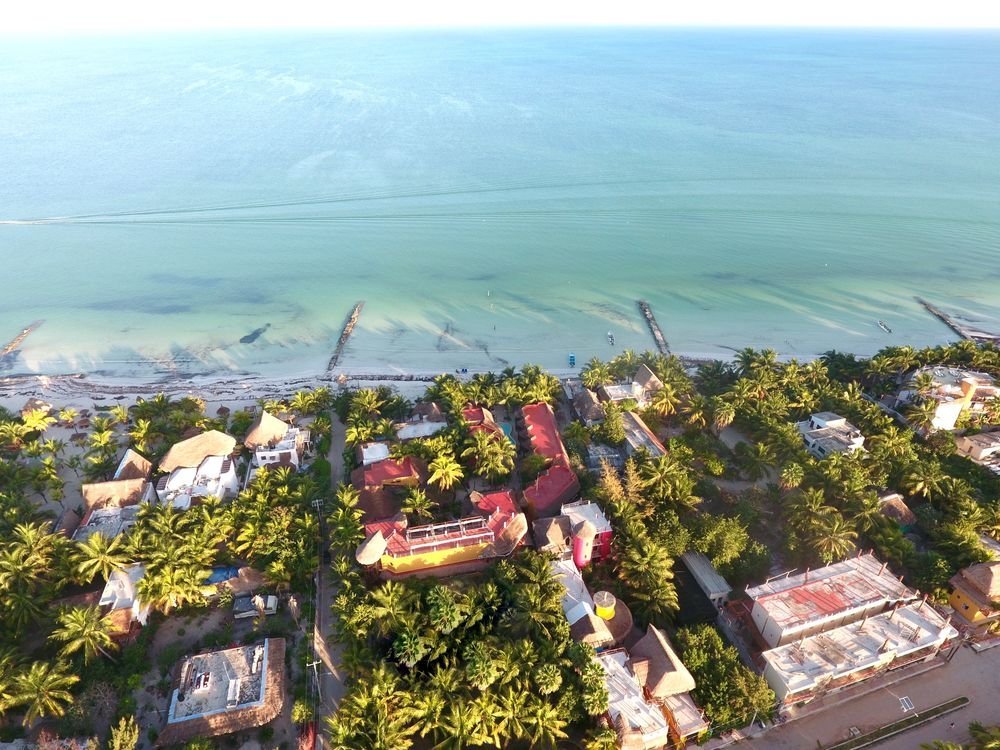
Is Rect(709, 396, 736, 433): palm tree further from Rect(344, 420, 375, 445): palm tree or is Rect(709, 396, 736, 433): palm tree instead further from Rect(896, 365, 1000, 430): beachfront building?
Rect(344, 420, 375, 445): palm tree

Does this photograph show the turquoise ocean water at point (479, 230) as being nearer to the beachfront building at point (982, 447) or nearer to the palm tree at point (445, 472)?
the beachfront building at point (982, 447)

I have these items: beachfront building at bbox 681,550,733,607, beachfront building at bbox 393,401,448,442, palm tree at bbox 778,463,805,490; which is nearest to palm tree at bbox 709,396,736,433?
palm tree at bbox 778,463,805,490

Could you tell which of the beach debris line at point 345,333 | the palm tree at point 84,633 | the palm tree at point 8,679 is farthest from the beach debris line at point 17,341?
the palm tree at point 84,633

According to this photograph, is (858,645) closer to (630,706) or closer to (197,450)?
(630,706)

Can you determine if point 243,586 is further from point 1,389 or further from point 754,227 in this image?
point 754,227

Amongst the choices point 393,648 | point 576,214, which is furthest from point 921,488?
point 576,214

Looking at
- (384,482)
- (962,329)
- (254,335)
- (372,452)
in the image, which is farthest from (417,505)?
(962,329)
